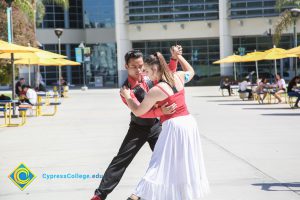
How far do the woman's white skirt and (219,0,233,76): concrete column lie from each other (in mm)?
52025

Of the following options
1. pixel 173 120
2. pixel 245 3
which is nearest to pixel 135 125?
pixel 173 120

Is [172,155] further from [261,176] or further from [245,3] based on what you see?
[245,3]

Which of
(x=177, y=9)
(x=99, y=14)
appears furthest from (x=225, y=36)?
(x=99, y=14)

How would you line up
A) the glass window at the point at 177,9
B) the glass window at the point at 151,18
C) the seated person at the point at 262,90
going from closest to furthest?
the seated person at the point at 262,90
the glass window at the point at 177,9
the glass window at the point at 151,18

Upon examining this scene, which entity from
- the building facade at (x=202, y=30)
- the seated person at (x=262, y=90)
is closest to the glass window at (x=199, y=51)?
the building facade at (x=202, y=30)

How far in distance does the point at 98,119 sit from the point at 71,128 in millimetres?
2946

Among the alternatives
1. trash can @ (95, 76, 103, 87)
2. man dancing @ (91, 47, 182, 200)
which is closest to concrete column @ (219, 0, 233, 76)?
trash can @ (95, 76, 103, 87)

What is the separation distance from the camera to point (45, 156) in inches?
410

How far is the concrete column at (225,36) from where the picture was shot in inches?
2218

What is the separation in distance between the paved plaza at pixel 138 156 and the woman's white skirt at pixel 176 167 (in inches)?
59.6

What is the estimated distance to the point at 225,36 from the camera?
5653cm

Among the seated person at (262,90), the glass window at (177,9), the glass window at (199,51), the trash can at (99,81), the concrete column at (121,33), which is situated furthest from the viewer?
the trash can at (99,81)

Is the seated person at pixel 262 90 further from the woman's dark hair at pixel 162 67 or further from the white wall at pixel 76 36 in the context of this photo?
the white wall at pixel 76 36

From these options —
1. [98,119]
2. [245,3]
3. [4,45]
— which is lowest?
[98,119]
